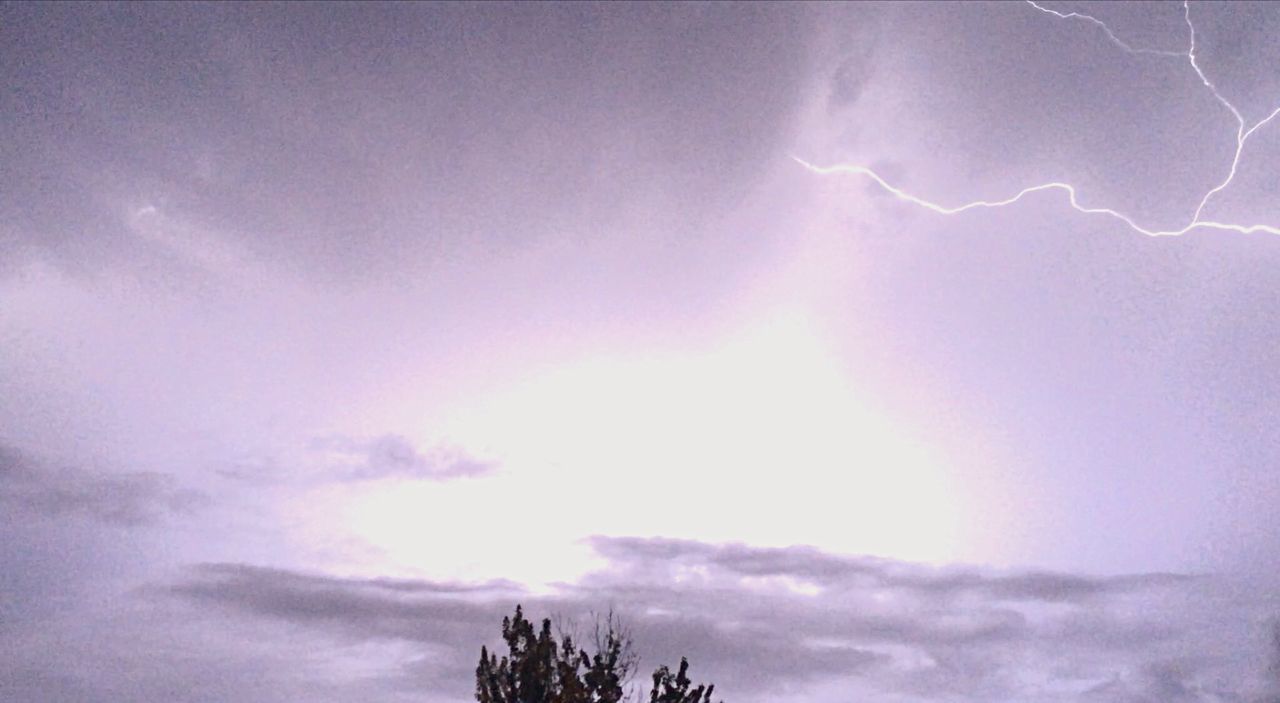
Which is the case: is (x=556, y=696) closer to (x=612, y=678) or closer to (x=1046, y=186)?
(x=612, y=678)

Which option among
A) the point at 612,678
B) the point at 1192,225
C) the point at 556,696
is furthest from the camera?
the point at 1192,225

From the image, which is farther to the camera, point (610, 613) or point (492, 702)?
point (610, 613)

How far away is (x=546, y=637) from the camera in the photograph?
18.9m

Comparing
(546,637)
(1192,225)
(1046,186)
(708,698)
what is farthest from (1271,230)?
(546,637)

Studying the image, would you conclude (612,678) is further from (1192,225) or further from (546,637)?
(1192,225)

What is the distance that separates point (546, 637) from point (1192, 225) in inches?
969

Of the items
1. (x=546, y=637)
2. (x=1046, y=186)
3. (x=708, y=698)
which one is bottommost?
(x=708, y=698)

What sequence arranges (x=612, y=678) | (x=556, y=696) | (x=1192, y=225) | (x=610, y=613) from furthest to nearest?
1. (x=1192, y=225)
2. (x=610, y=613)
3. (x=612, y=678)
4. (x=556, y=696)

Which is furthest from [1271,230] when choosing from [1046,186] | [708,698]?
[708,698]

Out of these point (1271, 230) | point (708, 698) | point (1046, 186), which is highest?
point (1046, 186)

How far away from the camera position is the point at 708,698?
61.6 ft

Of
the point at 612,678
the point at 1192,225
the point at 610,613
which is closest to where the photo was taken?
the point at 612,678

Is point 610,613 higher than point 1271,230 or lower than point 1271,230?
lower

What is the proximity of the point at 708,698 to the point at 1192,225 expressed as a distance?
22447mm
